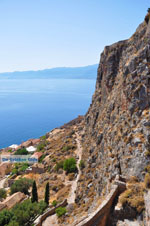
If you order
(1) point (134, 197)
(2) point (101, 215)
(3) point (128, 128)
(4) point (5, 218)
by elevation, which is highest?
(3) point (128, 128)

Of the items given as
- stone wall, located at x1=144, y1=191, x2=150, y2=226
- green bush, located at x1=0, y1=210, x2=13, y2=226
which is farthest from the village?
stone wall, located at x1=144, y1=191, x2=150, y2=226

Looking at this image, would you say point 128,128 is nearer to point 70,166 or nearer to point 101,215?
point 101,215

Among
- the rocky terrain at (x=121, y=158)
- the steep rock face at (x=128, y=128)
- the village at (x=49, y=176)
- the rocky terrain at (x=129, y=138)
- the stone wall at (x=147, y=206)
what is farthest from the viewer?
the village at (x=49, y=176)

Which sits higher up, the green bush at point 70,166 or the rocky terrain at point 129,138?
the rocky terrain at point 129,138

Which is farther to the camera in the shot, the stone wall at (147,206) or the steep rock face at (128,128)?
the steep rock face at (128,128)

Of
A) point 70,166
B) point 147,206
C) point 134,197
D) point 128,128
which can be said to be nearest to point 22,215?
point 134,197

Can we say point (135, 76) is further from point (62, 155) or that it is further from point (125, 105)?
point (62, 155)

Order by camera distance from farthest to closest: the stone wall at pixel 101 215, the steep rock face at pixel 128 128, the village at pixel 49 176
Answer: the village at pixel 49 176
the steep rock face at pixel 128 128
the stone wall at pixel 101 215

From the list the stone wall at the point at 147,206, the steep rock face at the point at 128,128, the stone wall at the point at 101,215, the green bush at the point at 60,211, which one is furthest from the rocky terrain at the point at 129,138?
the green bush at the point at 60,211

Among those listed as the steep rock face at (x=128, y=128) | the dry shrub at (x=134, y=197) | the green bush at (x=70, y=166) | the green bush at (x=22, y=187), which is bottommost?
the green bush at (x=22, y=187)

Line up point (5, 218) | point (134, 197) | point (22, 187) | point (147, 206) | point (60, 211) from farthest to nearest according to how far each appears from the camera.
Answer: point (22, 187)
point (60, 211)
point (5, 218)
point (134, 197)
point (147, 206)

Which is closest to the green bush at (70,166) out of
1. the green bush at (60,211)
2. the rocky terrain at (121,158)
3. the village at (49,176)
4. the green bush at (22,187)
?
the village at (49,176)

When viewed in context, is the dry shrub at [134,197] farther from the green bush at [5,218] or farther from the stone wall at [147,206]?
the green bush at [5,218]

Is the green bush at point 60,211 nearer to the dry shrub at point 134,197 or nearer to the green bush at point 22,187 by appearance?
the dry shrub at point 134,197
